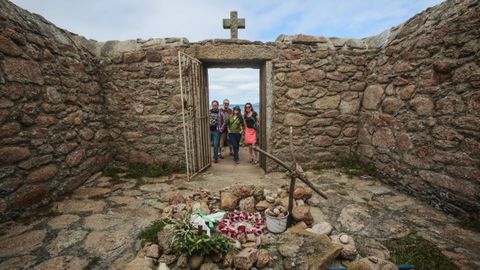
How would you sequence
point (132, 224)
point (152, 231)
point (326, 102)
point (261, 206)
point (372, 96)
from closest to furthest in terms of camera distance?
point (152, 231), point (132, 224), point (261, 206), point (372, 96), point (326, 102)

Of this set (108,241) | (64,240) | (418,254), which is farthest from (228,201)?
(418,254)

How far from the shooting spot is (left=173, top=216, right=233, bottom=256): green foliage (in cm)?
197

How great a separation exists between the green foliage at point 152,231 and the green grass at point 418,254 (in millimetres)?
2161

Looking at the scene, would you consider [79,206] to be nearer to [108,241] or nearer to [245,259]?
[108,241]

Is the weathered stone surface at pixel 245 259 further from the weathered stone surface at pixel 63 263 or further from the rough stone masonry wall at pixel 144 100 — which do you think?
the rough stone masonry wall at pixel 144 100

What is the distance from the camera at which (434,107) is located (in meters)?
3.01

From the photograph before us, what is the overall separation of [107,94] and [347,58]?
177 inches

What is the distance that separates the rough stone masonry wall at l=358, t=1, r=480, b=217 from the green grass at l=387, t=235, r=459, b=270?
0.99 meters

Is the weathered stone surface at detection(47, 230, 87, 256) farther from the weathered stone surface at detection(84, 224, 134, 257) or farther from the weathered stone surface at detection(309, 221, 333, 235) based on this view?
the weathered stone surface at detection(309, 221, 333, 235)

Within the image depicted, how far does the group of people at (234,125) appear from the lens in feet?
16.4

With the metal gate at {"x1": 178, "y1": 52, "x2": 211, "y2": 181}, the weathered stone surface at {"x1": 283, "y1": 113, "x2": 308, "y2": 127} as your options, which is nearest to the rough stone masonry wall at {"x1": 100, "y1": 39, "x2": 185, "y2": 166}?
the metal gate at {"x1": 178, "y1": 52, "x2": 211, "y2": 181}

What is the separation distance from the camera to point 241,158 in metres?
5.91

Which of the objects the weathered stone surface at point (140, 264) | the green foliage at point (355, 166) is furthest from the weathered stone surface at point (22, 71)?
the green foliage at point (355, 166)

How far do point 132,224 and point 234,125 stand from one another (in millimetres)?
3039
